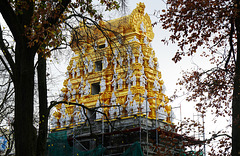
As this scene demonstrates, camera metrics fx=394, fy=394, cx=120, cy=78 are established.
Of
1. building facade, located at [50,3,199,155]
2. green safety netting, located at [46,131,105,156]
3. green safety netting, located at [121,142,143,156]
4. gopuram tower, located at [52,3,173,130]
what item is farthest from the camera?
gopuram tower, located at [52,3,173,130]

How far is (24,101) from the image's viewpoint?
11.1m

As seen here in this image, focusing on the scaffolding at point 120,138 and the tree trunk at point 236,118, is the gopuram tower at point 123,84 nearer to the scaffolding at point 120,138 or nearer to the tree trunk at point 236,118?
the scaffolding at point 120,138

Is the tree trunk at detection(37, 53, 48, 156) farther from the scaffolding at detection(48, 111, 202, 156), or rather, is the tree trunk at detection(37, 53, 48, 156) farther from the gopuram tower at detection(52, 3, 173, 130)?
the gopuram tower at detection(52, 3, 173, 130)

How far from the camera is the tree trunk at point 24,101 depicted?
11.0 m

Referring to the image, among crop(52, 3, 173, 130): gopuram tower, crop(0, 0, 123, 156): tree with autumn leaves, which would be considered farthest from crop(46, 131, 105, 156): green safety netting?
crop(0, 0, 123, 156): tree with autumn leaves

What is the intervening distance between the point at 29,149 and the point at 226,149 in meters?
7.33

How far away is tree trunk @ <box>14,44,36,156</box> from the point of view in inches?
431

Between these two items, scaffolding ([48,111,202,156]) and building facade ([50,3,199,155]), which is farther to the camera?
building facade ([50,3,199,155])

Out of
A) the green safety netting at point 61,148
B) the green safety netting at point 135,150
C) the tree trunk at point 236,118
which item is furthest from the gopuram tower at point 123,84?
the tree trunk at point 236,118

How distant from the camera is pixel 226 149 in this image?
14.4 meters

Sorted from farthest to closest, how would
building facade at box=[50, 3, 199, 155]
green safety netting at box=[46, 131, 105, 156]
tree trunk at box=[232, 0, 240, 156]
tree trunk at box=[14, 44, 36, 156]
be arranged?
building facade at box=[50, 3, 199, 155] < green safety netting at box=[46, 131, 105, 156] < tree trunk at box=[232, 0, 240, 156] < tree trunk at box=[14, 44, 36, 156]

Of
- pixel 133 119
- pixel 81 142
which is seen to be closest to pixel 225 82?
pixel 133 119

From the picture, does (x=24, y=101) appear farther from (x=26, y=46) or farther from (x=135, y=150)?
(x=135, y=150)

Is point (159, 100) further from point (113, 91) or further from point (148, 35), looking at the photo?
point (148, 35)
